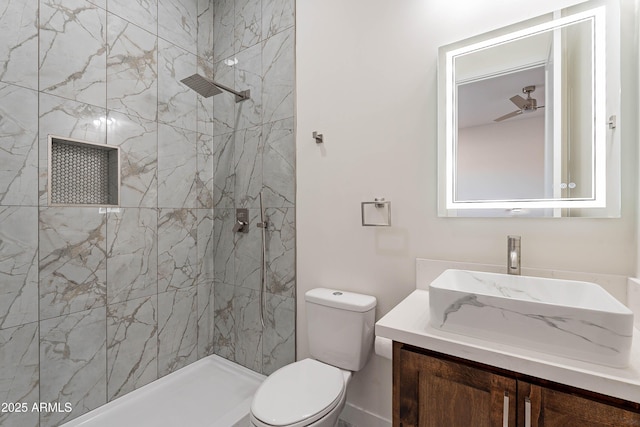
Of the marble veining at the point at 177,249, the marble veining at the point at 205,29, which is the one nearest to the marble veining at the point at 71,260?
the marble veining at the point at 177,249

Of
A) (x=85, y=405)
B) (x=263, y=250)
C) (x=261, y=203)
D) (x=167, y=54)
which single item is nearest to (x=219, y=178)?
(x=261, y=203)

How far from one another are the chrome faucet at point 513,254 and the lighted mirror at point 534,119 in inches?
5.5

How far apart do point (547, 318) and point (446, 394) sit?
0.38 meters

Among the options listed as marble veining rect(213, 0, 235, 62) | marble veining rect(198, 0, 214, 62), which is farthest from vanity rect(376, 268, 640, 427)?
marble veining rect(198, 0, 214, 62)

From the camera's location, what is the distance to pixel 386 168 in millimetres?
1554

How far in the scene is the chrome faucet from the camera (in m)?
1.16

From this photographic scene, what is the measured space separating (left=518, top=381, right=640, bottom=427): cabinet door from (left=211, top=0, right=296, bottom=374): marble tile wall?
4.38 ft

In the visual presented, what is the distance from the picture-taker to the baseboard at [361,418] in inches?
62.0

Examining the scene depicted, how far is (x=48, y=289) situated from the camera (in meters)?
1.53

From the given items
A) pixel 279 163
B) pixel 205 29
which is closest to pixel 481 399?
pixel 279 163

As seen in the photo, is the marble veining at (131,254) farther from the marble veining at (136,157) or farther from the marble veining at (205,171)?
the marble veining at (205,171)

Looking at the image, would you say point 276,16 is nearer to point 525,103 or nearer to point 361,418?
point 525,103

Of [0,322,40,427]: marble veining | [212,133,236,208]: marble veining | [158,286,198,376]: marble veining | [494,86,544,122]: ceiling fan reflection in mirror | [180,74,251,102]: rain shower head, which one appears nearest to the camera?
[494,86,544,122]: ceiling fan reflection in mirror

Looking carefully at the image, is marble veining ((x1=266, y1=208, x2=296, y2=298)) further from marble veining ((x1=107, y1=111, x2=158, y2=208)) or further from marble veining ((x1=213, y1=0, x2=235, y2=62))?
marble veining ((x1=213, y1=0, x2=235, y2=62))
